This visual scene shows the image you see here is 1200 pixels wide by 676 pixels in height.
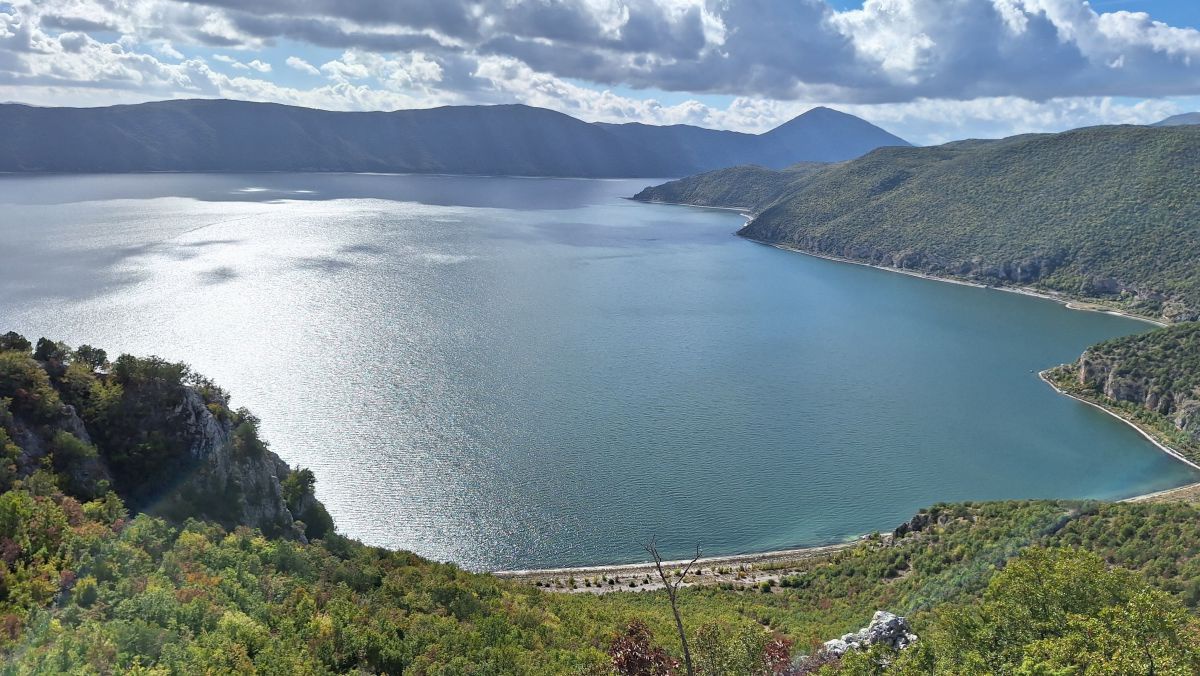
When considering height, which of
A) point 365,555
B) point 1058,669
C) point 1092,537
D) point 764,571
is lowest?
point 764,571

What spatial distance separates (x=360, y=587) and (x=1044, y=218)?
126 metres

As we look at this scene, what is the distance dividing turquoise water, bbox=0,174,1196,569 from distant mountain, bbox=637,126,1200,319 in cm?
1108

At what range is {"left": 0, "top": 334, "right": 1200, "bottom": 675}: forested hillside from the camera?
45.5ft

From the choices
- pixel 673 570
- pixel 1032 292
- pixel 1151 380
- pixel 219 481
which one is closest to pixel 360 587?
pixel 219 481

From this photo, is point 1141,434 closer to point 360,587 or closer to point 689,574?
point 689,574

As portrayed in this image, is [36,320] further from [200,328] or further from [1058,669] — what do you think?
[1058,669]

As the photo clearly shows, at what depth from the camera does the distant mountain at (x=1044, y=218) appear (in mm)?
95062

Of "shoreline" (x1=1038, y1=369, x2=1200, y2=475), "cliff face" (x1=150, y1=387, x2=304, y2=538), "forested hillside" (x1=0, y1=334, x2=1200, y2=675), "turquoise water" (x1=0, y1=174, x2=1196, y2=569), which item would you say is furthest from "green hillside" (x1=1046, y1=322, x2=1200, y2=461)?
"cliff face" (x1=150, y1=387, x2=304, y2=538)

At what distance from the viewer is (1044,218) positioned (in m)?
114

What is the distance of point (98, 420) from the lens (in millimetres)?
23281

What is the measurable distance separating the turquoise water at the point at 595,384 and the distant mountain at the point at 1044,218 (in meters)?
11.1

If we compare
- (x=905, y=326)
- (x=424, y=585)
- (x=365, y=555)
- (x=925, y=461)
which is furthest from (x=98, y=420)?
(x=905, y=326)

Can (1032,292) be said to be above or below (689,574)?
above

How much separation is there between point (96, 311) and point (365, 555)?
59.7m
